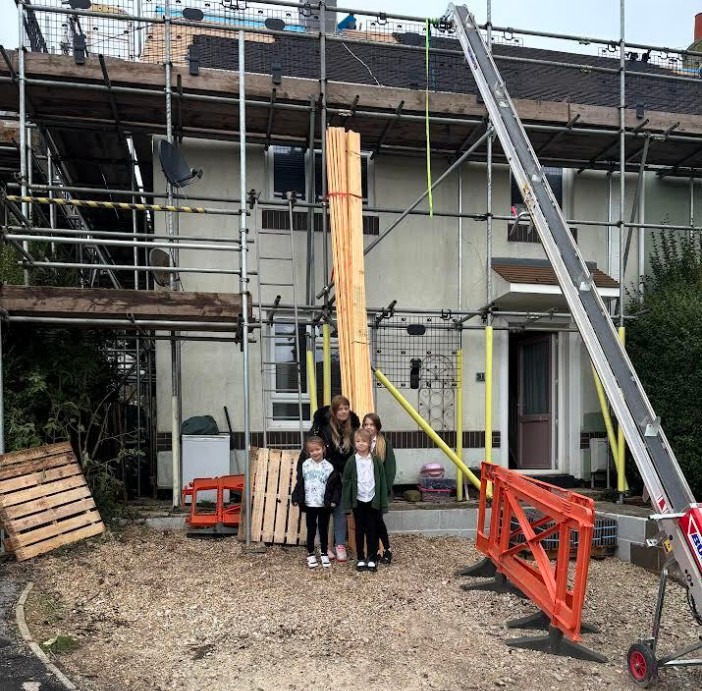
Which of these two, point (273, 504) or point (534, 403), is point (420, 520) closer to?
point (273, 504)

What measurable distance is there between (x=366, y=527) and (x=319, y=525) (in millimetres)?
478

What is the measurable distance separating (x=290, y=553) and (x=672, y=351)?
5.41 m

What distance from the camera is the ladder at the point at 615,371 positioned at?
11.9ft

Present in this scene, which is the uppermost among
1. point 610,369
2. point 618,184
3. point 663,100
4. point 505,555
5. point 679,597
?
point 663,100

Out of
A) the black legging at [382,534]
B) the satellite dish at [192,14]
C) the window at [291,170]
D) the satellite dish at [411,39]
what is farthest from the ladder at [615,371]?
the satellite dish at [192,14]

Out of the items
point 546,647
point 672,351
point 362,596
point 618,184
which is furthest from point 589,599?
point 618,184

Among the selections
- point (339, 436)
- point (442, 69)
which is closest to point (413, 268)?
point (442, 69)

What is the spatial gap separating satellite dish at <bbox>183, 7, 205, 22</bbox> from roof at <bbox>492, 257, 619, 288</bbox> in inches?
200

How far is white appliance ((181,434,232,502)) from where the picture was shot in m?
8.06

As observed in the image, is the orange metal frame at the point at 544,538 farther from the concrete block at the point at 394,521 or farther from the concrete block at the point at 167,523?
the concrete block at the point at 167,523

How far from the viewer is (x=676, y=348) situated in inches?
325

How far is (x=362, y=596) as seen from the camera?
534 cm

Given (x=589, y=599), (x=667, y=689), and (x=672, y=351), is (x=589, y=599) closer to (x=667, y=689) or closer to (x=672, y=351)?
(x=667, y=689)

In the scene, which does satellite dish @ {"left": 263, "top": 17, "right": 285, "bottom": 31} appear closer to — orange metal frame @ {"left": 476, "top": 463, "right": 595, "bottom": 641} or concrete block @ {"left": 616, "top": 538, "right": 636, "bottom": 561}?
orange metal frame @ {"left": 476, "top": 463, "right": 595, "bottom": 641}
